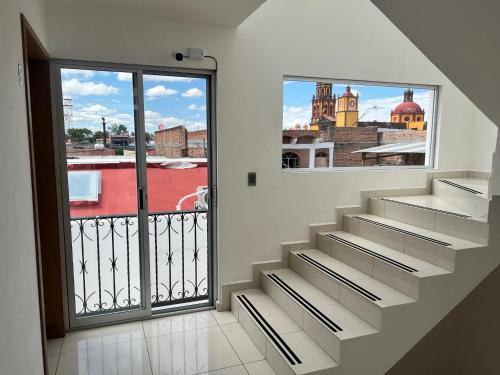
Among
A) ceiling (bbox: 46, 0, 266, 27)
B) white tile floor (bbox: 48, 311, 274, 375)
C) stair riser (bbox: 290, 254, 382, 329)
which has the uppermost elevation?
ceiling (bbox: 46, 0, 266, 27)

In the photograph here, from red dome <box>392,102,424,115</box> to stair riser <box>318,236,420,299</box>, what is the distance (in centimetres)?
169

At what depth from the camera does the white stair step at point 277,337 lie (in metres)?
2.34

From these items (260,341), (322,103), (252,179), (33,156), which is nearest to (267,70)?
(322,103)

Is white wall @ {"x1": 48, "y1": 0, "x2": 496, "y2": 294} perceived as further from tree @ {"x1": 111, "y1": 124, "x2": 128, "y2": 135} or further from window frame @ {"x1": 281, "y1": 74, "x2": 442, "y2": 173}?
tree @ {"x1": 111, "y1": 124, "x2": 128, "y2": 135}

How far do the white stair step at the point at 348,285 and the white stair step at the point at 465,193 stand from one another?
104 cm

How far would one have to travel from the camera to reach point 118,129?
9.90 feet

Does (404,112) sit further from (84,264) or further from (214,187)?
(84,264)

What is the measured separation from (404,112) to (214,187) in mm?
2340

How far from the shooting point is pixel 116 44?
2.83m

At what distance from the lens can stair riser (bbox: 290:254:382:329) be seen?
97.0 inches

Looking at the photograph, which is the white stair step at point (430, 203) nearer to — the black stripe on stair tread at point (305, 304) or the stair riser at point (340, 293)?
the stair riser at point (340, 293)

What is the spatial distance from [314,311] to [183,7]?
250 centimetres

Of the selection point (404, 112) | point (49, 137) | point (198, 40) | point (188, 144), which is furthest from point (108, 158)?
point (404, 112)

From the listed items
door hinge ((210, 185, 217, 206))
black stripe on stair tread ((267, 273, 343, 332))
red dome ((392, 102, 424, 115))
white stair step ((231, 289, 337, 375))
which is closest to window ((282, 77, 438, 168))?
red dome ((392, 102, 424, 115))
